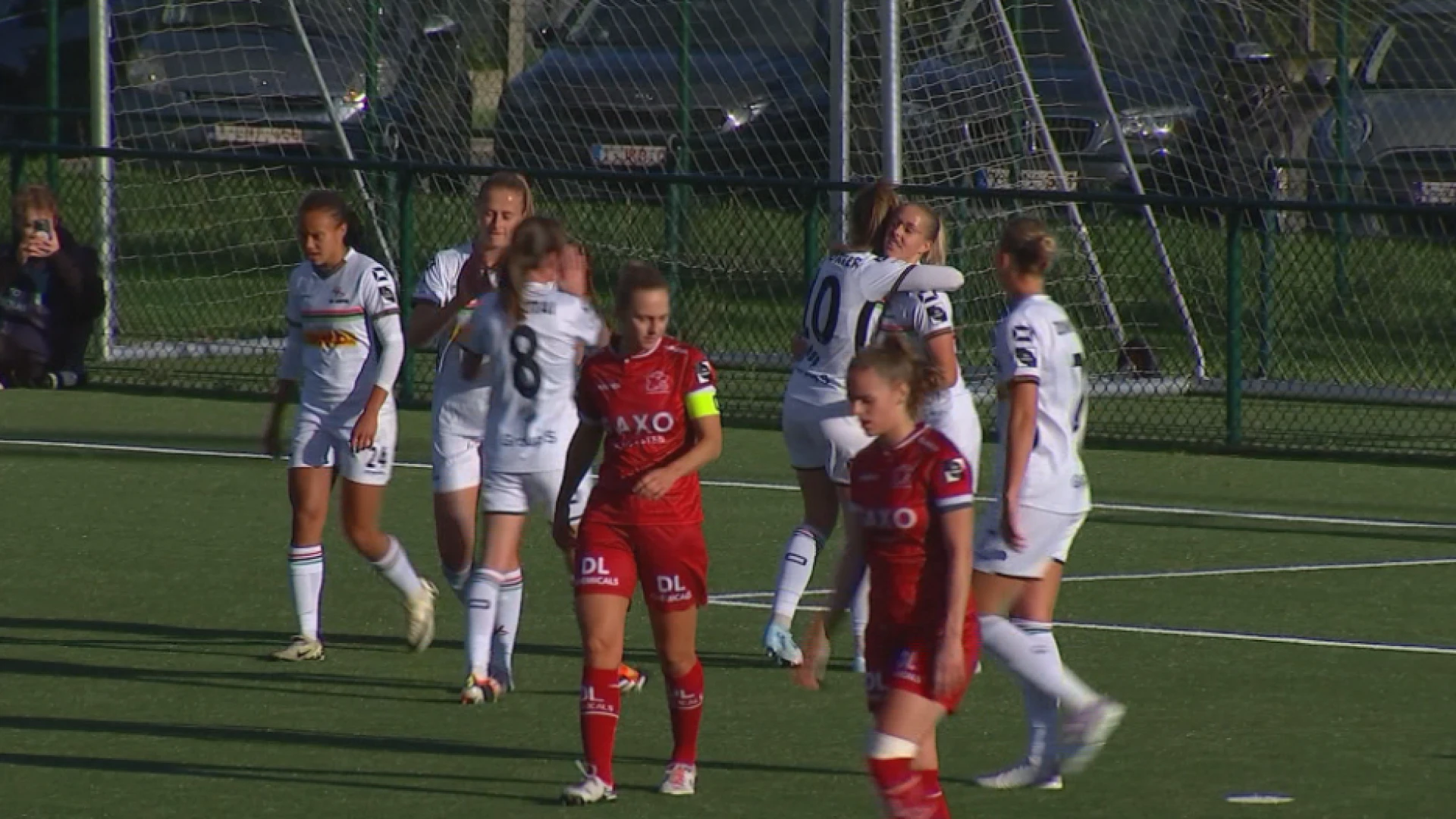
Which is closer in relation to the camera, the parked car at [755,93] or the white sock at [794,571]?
the white sock at [794,571]

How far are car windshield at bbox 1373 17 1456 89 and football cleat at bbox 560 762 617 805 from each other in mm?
14317

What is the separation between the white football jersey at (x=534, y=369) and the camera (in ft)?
27.1

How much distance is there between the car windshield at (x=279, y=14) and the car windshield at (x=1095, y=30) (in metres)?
4.97

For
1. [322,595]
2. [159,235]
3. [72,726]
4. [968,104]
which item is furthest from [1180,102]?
[72,726]

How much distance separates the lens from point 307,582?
9.27 m

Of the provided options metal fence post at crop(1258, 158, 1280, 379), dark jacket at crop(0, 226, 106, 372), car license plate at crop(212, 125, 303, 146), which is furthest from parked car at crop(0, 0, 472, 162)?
metal fence post at crop(1258, 158, 1280, 379)

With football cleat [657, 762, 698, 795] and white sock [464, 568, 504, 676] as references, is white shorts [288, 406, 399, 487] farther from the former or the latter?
football cleat [657, 762, 698, 795]

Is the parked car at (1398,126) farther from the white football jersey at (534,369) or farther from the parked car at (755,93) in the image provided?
the white football jersey at (534,369)

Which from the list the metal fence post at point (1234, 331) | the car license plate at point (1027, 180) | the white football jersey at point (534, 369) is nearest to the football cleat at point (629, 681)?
the white football jersey at point (534, 369)

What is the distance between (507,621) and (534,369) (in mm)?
944

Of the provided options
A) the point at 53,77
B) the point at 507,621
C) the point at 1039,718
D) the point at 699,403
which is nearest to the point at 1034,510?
the point at 1039,718

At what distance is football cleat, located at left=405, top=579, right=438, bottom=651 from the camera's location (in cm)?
934

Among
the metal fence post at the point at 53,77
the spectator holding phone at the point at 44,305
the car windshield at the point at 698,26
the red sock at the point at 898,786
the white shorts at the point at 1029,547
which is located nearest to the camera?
the red sock at the point at 898,786

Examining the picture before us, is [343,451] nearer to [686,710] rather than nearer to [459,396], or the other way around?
[459,396]
